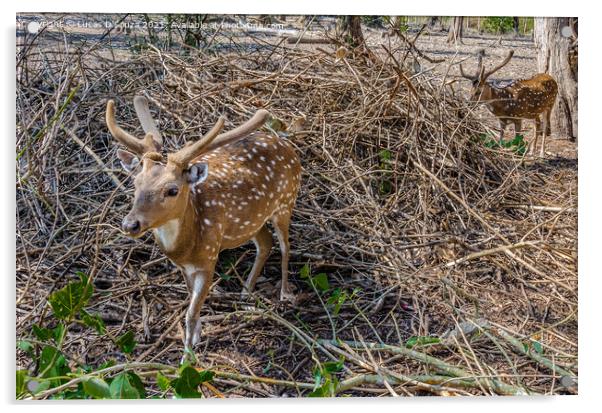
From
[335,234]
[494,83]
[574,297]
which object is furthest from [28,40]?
[574,297]

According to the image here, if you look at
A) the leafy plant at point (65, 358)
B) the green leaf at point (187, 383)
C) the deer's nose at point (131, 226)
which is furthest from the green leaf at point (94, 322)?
the deer's nose at point (131, 226)

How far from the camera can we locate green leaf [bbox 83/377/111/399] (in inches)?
101

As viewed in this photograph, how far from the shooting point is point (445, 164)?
3213 millimetres

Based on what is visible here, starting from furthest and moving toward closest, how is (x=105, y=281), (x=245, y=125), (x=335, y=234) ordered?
(x=335, y=234)
(x=105, y=281)
(x=245, y=125)

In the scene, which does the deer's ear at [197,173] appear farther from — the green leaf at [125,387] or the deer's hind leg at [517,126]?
the deer's hind leg at [517,126]

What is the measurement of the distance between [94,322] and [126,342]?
12cm

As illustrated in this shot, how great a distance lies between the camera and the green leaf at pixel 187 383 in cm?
260

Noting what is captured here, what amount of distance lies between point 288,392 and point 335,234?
2.05 ft

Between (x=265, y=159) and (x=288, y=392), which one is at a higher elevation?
(x=265, y=159)

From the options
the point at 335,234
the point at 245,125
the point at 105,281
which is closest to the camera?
the point at 245,125

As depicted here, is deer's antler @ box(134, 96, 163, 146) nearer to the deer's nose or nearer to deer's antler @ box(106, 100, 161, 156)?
deer's antler @ box(106, 100, 161, 156)

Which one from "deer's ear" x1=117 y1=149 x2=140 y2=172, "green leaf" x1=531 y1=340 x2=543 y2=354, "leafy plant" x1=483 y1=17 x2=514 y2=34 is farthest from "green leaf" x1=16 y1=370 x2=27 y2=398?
"leafy plant" x1=483 y1=17 x2=514 y2=34

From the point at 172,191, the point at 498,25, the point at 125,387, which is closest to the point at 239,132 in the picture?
the point at 172,191
